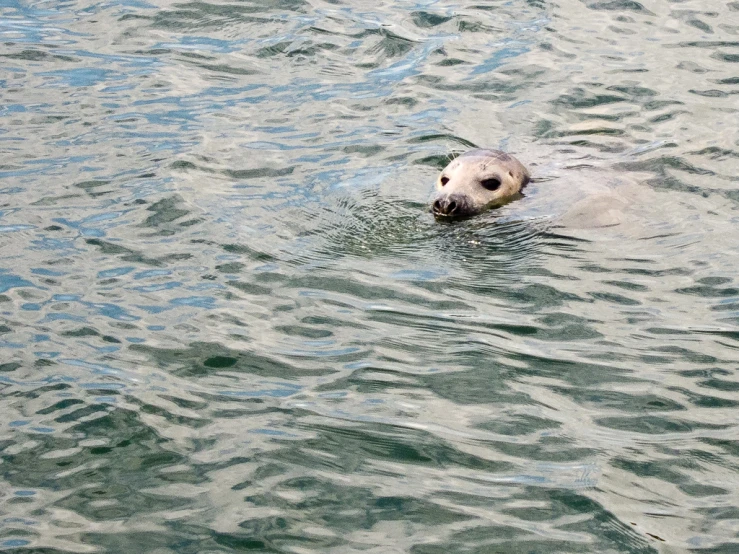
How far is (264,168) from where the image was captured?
29.6ft

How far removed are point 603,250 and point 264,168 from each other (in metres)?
2.95

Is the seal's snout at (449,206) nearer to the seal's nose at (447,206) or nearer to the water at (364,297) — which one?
the seal's nose at (447,206)

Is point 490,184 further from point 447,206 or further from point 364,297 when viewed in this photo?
point 364,297

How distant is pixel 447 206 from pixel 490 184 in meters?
0.56

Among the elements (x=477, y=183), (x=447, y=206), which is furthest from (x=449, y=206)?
(x=477, y=183)

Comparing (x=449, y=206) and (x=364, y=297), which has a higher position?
(x=449, y=206)

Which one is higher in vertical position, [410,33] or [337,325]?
[410,33]

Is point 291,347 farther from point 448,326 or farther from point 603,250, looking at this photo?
point 603,250

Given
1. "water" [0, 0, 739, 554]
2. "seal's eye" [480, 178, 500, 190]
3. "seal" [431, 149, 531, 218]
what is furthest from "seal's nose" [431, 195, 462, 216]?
"seal's eye" [480, 178, 500, 190]

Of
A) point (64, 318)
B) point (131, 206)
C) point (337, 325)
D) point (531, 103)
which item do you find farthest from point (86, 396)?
point (531, 103)

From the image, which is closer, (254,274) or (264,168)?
(254,274)

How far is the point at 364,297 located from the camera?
683 centimetres

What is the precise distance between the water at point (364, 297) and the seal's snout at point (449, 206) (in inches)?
4.9

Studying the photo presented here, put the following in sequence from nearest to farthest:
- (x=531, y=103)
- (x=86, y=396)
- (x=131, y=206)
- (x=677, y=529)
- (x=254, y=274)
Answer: (x=677, y=529), (x=86, y=396), (x=254, y=274), (x=131, y=206), (x=531, y=103)
